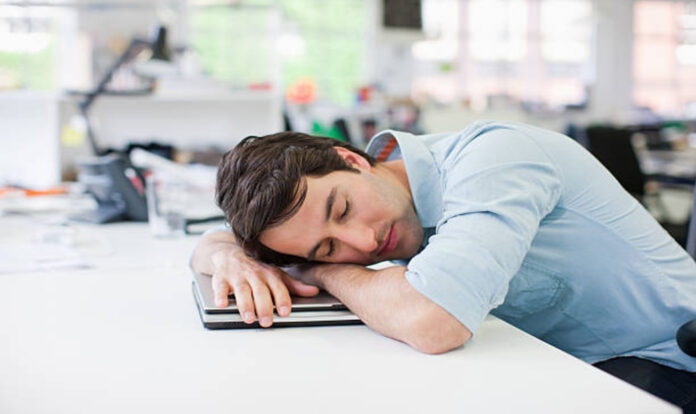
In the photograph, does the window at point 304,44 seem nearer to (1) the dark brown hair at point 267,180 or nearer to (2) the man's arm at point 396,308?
(1) the dark brown hair at point 267,180

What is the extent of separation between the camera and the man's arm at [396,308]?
0.79m

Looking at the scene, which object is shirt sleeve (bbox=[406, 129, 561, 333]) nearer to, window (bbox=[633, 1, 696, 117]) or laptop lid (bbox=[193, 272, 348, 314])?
laptop lid (bbox=[193, 272, 348, 314])

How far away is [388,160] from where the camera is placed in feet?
4.20

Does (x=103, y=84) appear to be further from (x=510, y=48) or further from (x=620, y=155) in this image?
(x=510, y=48)

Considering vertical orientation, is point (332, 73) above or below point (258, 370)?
above

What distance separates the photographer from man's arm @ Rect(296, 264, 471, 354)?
79 centimetres

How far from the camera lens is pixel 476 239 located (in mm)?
835

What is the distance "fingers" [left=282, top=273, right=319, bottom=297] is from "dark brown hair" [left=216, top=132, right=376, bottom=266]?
0.07 meters

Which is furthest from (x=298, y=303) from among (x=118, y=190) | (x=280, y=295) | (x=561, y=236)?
(x=118, y=190)

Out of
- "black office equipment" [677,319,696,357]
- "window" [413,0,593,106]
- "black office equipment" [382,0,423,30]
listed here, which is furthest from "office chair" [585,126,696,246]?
"window" [413,0,593,106]

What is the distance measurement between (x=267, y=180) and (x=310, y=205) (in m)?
0.07

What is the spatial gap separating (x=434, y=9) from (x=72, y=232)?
10137 millimetres

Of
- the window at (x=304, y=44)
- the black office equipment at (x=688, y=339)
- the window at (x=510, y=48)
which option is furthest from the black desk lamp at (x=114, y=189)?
the window at (x=510, y=48)

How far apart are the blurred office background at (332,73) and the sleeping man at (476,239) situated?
2.08 metres
